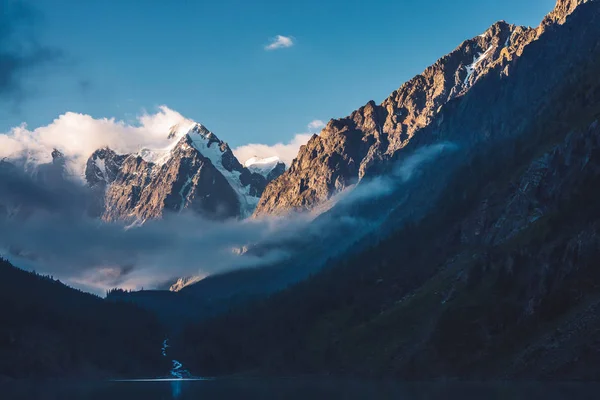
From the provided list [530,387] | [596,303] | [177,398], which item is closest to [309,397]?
[177,398]

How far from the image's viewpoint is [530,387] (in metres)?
175

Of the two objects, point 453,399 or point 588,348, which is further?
point 588,348

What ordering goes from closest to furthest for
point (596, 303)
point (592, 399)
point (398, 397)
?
point (592, 399), point (398, 397), point (596, 303)

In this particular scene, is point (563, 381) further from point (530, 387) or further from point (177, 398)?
point (177, 398)

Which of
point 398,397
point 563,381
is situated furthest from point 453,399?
point 563,381

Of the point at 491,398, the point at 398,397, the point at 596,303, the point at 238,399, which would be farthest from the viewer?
the point at 596,303

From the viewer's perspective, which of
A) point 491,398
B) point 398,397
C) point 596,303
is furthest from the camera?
point 596,303

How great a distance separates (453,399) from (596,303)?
230ft

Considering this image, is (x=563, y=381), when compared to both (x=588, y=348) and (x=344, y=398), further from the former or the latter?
(x=344, y=398)

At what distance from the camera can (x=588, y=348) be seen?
188 m

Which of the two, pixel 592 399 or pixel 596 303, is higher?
pixel 596 303

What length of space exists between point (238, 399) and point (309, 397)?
1778cm

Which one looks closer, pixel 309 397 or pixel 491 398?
pixel 491 398

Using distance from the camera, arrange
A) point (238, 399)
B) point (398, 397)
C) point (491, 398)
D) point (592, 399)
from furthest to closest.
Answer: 1. point (238, 399)
2. point (398, 397)
3. point (491, 398)
4. point (592, 399)
